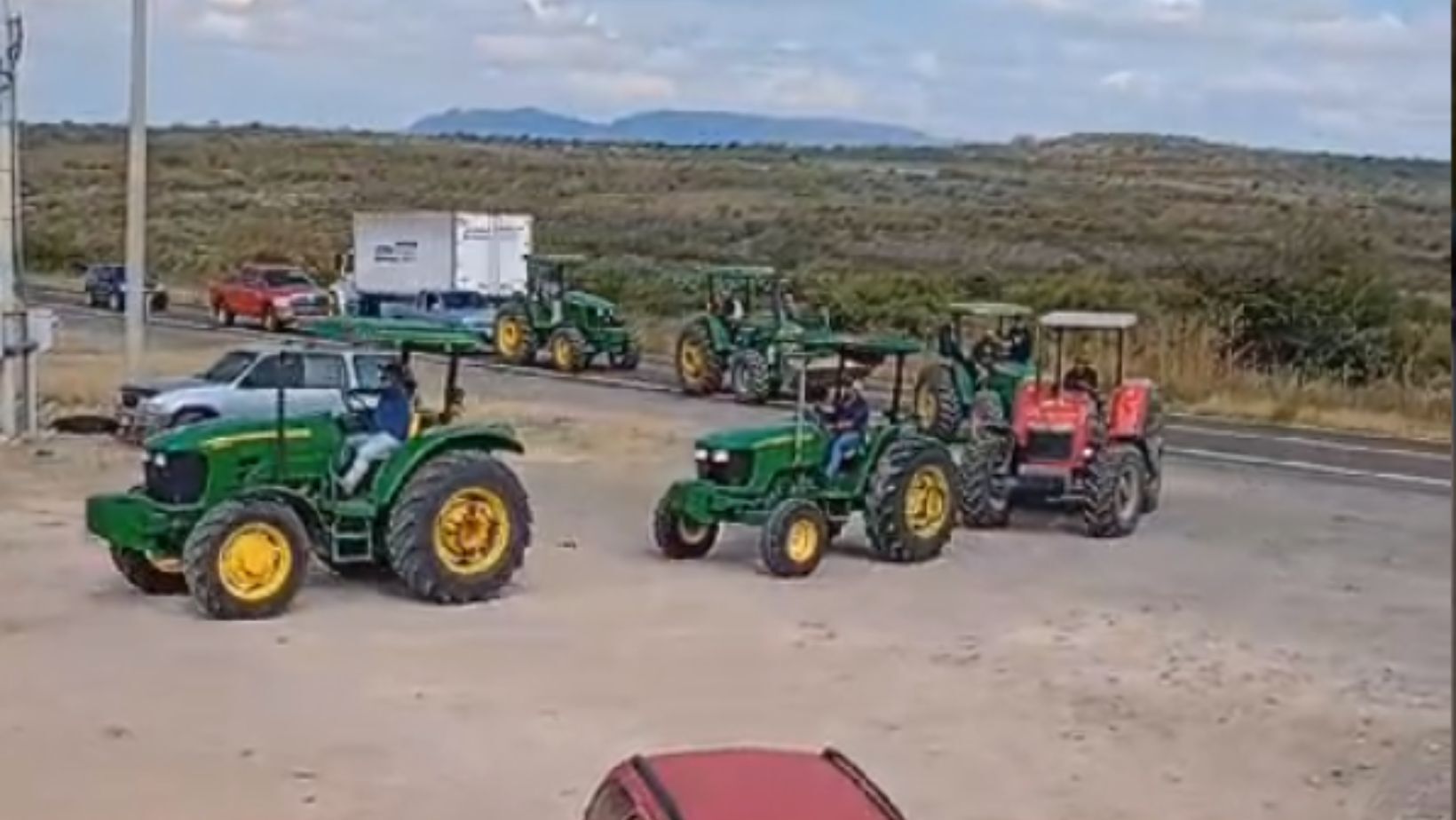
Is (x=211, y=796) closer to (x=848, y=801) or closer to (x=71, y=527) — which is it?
(x=848, y=801)

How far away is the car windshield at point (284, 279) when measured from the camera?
5178 cm

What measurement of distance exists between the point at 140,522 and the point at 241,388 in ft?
38.6

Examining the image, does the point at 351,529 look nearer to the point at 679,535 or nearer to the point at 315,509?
the point at 315,509

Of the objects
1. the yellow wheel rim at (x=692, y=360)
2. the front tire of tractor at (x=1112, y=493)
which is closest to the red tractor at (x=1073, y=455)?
the front tire of tractor at (x=1112, y=493)

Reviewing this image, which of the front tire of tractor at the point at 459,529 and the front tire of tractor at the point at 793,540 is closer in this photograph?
the front tire of tractor at the point at 459,529

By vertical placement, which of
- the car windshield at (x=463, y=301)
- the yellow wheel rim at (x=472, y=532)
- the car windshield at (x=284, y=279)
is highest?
the car windshield at (x=284, y=279)

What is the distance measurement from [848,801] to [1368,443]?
1027 inches

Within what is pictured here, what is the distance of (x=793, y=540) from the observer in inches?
696

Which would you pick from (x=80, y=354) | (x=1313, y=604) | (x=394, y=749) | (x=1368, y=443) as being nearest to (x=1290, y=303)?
(x=1368, y=443)

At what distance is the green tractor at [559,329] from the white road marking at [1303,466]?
1315cm

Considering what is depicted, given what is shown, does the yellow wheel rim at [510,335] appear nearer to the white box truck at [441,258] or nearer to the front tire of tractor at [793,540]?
the white box truck at [441,258]

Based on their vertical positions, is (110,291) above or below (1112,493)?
above

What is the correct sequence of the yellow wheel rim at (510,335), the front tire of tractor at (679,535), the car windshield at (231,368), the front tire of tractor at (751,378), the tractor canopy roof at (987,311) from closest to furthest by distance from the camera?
the front tire of tractor at (679,535) → the tractor canopy roof at (987,311) → the car windshield at (231,368) → the front tire of tractor at (751,378) → the yellow wheel rim at (510,335)

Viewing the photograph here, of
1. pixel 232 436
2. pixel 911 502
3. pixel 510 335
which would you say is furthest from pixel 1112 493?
pixel 510 335
